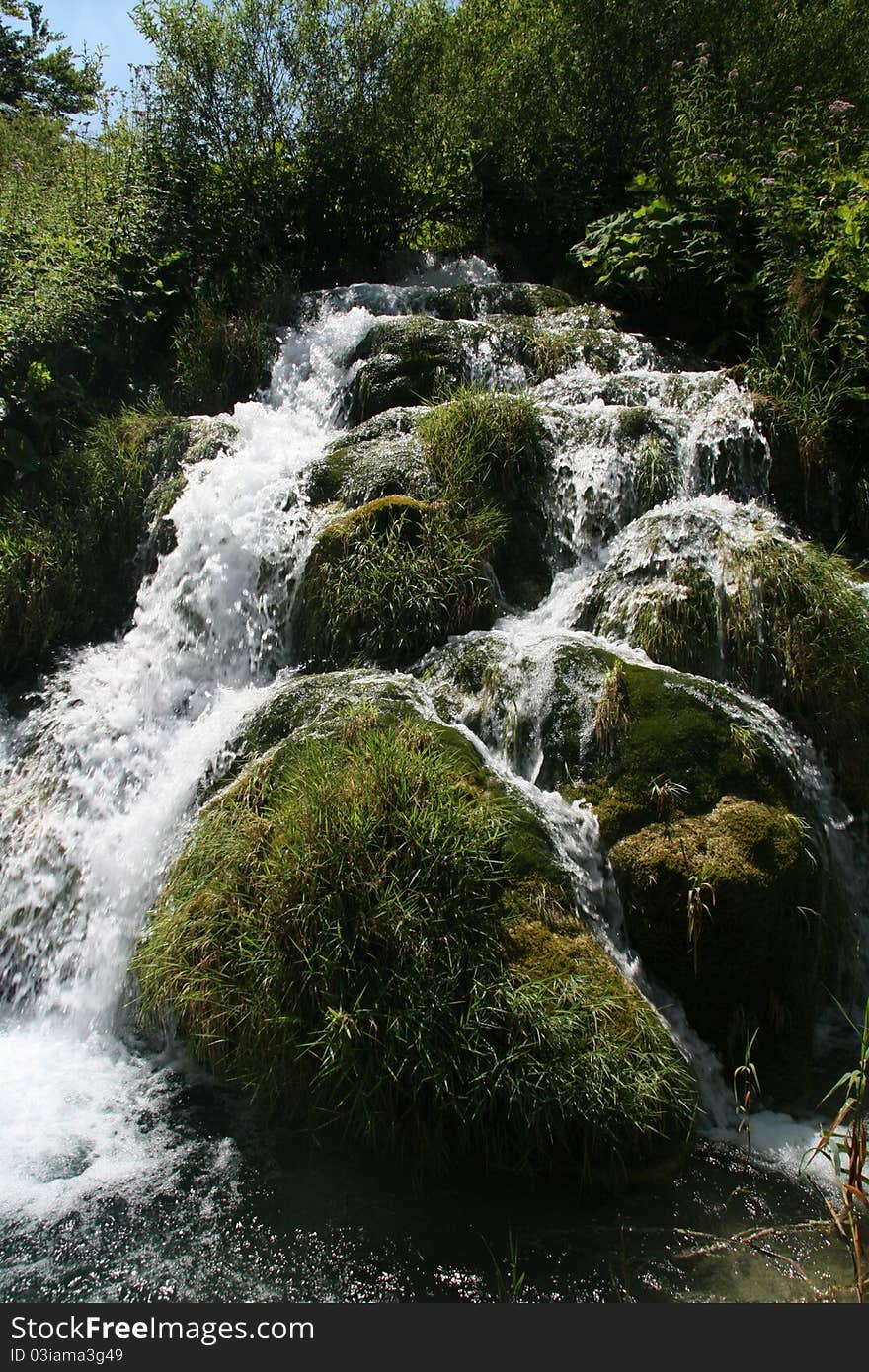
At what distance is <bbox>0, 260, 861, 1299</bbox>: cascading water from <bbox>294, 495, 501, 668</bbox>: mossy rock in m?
0.30

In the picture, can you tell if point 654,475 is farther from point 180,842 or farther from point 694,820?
point 180,842

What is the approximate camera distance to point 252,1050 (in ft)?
13.1

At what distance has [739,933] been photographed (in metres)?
4.32

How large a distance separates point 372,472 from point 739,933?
4.32 metres

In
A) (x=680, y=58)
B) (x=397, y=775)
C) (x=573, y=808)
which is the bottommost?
(x=573, y=808)

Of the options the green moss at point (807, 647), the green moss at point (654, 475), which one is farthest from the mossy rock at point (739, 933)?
the green moss at point (654, 475)

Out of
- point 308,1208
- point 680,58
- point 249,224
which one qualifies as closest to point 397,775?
point 308,1208

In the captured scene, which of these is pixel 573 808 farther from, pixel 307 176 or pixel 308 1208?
pixel 307 176

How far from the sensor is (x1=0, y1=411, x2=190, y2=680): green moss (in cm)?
730

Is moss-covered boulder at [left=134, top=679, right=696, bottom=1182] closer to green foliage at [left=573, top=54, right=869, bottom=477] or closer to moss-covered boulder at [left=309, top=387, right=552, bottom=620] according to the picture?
moss-covered boulder at [left=309, top=387, right=552, bottom=620]

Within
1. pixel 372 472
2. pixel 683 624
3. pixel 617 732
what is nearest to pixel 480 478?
pixel 372 472

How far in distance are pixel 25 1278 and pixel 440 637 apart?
160 inches

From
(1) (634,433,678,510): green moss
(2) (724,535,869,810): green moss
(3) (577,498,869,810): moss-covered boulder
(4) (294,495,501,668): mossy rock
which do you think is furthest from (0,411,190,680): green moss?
(2) (724,535,869,810): green moss

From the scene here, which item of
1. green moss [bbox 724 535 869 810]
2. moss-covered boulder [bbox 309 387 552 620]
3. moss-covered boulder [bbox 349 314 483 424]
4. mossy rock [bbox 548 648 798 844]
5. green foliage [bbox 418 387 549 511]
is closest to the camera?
mossy rock [bbox 548 648 798 844]
